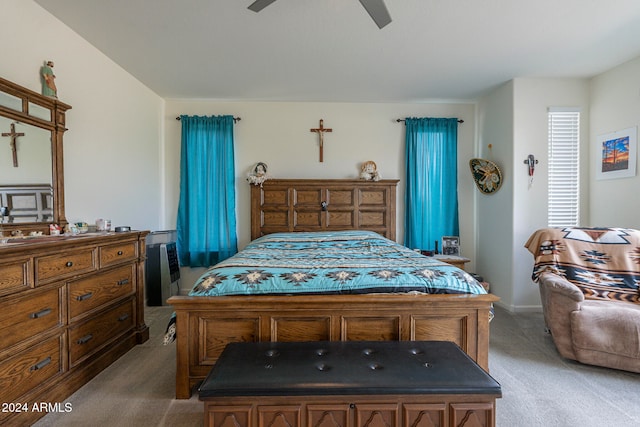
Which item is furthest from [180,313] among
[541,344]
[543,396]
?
[541,344]

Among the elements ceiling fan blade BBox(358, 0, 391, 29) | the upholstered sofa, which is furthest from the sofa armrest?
ceiling fan blade BBox(358, 0, 391, 29)

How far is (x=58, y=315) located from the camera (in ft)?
5.98

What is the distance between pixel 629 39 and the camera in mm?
2658

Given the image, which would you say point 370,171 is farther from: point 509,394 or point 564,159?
point 509,394

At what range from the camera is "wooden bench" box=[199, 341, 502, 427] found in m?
1.27

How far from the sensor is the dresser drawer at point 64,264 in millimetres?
1685

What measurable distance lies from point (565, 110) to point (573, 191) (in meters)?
0.99

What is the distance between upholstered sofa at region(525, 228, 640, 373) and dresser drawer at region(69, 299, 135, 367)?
3.58 meters

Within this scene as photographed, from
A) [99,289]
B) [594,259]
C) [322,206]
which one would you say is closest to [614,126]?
[594,259]

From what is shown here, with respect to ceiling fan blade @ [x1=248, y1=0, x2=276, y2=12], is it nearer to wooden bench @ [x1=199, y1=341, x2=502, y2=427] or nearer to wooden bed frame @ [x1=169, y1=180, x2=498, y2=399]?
wooden bed frame @ [x1=169, y1=180, x2=498, y2=399]

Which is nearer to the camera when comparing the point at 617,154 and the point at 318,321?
the point at 318,321

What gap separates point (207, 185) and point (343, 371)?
3.33 meters

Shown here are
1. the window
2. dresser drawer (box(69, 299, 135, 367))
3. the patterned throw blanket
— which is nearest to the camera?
dresser drawer (box(69, 299, 135, 367))

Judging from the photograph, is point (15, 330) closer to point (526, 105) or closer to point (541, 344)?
point (541, 344)
